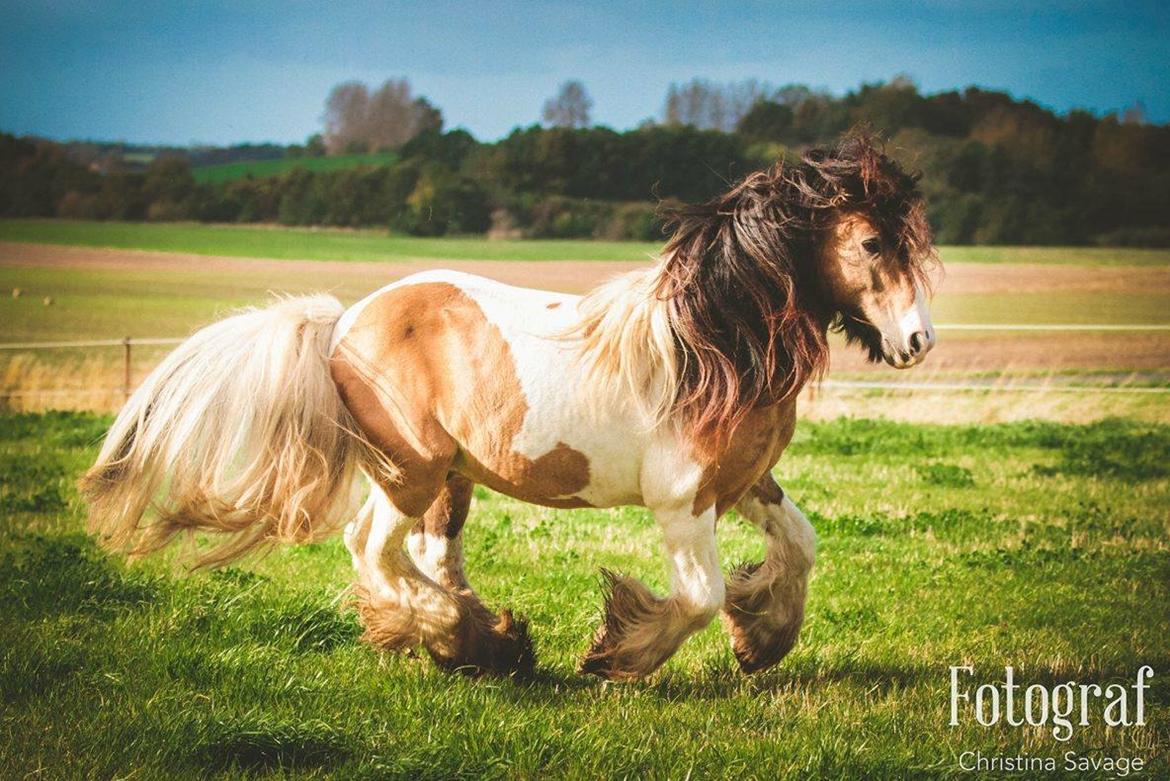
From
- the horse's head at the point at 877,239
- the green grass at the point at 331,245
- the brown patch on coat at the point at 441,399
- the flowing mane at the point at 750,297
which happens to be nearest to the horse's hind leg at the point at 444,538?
the brown patch on coat at the point at 441,399

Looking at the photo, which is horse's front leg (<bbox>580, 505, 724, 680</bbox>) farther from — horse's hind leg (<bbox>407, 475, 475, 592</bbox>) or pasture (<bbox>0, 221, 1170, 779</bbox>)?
horse's hind leg (<bbox>407, 475, 475, 592</bbox>)

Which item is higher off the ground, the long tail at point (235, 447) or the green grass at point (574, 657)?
the long tail at point (235, 447)

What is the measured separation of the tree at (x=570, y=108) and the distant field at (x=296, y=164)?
3.39m

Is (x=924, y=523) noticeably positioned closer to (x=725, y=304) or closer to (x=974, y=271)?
(x=725, y=304)

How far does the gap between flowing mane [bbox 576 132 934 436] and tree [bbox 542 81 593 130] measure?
17644 millimetres

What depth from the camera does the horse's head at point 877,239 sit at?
3.98 metres

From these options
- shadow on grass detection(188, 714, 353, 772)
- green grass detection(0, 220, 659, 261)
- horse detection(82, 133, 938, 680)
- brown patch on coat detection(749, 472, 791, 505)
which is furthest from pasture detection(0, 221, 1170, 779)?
green grass detection(0, 220, 659, 261)

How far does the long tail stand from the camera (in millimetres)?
4355

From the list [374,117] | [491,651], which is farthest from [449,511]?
[374,117]

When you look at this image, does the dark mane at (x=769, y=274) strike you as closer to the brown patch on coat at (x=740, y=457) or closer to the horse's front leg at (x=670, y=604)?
the brown patch on coat at (x=740, y=457)

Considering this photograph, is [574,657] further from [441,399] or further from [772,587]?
[441,399]

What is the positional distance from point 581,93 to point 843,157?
20173mm

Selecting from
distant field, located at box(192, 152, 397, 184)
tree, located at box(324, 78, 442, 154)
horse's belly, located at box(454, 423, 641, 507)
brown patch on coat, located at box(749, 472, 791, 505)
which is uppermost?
tree, located at box(324, 78, 442, 154)

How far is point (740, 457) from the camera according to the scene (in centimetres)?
415
